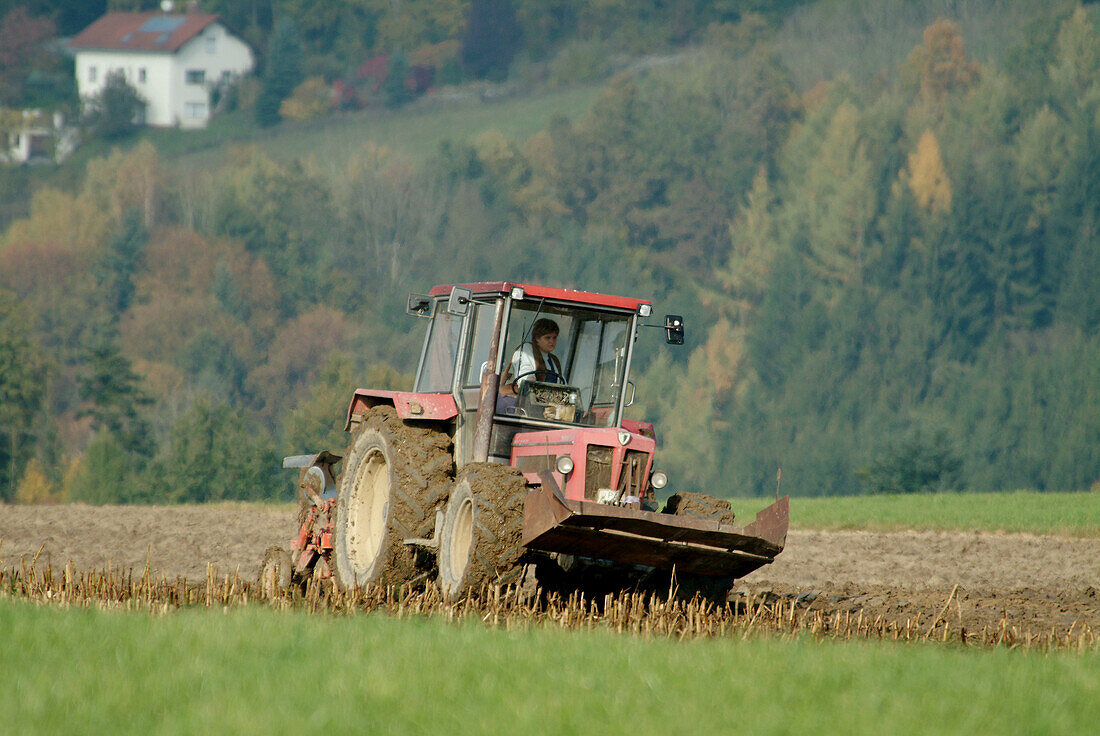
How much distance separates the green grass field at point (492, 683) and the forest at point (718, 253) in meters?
42.5

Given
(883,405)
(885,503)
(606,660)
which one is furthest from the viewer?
(883,405)

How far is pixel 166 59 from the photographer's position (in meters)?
113

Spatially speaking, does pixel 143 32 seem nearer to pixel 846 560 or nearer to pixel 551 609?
pixel 846 560

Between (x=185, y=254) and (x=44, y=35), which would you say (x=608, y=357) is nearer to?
(x=185, y=254)

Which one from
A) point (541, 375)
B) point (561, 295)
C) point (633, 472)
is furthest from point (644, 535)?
point (561, 295)

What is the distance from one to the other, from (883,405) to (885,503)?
43.0m

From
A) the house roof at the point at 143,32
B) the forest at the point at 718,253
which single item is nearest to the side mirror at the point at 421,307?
the forest at the point at 718,253

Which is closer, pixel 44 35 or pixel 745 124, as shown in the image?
pixel 745 124

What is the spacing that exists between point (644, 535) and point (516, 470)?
1.00 metres

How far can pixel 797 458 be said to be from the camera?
2640 inches

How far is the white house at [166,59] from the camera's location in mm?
112125

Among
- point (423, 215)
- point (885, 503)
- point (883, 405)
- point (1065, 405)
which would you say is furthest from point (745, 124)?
point (885, 503)

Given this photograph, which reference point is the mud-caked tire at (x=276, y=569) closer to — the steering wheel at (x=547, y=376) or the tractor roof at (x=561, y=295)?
the steering wheel at (x=547, y=376)

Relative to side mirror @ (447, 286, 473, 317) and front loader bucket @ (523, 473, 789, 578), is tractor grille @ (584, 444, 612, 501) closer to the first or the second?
front loader bucket @ (523, 473, 789, 578)
